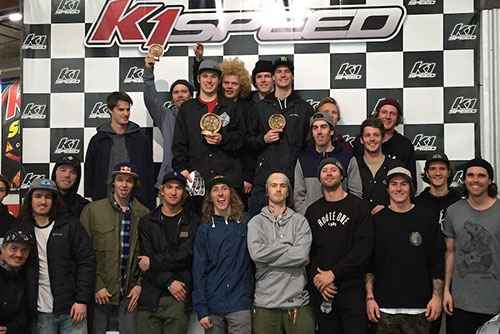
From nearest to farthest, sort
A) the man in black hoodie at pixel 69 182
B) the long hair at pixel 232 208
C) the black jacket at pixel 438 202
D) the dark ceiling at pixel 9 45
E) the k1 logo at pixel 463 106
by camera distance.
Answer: the long hair at pixel 232 208 → the black jacket at pixel 438 202 → the man in black hoodie at pixel 69 182 → the k1 logo at pixel 463 106 → the dark ceiling at pixel 9 45

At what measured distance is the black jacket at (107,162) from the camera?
4363 mm

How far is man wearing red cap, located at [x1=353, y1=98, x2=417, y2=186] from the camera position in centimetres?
429

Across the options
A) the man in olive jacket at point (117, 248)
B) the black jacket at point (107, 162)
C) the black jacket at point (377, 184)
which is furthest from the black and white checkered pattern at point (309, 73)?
the man in olive jacket at point (117, 248)

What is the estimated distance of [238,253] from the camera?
12.0ft

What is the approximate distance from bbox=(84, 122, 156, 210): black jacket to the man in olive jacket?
0.35 m

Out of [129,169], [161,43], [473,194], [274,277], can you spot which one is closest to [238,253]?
[274,277]

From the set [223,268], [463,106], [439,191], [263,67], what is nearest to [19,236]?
[223,268]

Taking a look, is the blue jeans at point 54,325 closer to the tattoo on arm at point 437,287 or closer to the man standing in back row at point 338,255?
the man standing in back row at point 338,255

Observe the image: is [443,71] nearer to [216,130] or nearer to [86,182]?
[216,130]

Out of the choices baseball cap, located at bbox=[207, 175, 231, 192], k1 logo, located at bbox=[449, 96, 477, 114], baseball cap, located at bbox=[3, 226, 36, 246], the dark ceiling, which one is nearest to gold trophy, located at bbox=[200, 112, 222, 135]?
baseball cap, located at bbox=[207, 175, 231, 192]

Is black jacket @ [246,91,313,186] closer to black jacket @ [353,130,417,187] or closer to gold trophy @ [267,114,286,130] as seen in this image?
gold trophy @ [267,114,286,130]

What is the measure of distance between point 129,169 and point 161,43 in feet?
4.73

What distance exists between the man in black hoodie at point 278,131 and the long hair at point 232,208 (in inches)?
9.7

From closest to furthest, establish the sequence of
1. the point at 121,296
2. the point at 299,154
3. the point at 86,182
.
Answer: the point at 121,296 < the point at 299,154 < the point at 86,182
